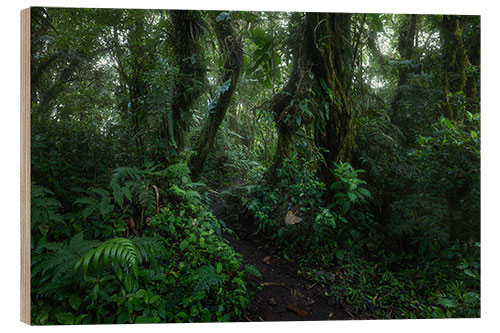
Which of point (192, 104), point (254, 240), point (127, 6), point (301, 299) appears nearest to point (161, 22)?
point (127, 6)

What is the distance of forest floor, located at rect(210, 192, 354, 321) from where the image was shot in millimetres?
2419

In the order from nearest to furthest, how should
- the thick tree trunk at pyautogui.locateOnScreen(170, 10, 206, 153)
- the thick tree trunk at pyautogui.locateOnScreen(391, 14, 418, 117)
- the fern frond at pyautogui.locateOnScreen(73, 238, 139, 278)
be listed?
the fern frond at pyautogui.locateOnScreen(73, 238, 139, 278)
the thick tree trunk at pyautogui.locateOnScreen(391, 14, 418, 117)
the thick tree trunk at pyautogui.locateOnScreen(170, 10, 206, 153)

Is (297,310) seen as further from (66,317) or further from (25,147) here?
(25,147)

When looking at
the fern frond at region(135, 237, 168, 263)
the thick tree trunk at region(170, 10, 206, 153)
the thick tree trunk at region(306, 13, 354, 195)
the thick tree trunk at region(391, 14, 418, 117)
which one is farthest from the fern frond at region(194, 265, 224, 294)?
the thick tree trunk at region(391, 14, 418, 117)

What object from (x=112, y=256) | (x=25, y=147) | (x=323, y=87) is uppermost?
(x=323, y=87)

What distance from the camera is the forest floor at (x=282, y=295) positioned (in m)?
2.42

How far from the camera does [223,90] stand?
3.86 m

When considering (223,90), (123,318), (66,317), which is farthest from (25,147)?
(223,90)

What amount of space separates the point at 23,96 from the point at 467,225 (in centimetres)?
387

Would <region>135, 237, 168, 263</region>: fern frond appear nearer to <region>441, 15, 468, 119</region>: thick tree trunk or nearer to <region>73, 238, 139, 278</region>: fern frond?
<region>73, 238, 139, 278</region>: fern frond

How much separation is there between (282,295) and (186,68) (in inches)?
99.4

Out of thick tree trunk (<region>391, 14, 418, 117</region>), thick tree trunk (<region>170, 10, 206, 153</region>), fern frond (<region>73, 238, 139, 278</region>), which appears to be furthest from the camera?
thick tree trunk (<region>170, 10, 206, 153</region>)

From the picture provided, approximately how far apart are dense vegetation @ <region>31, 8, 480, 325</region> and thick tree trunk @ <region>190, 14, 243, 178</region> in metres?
0.04

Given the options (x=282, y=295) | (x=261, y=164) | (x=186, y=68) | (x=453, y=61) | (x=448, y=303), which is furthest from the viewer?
(x=261, y=164)
